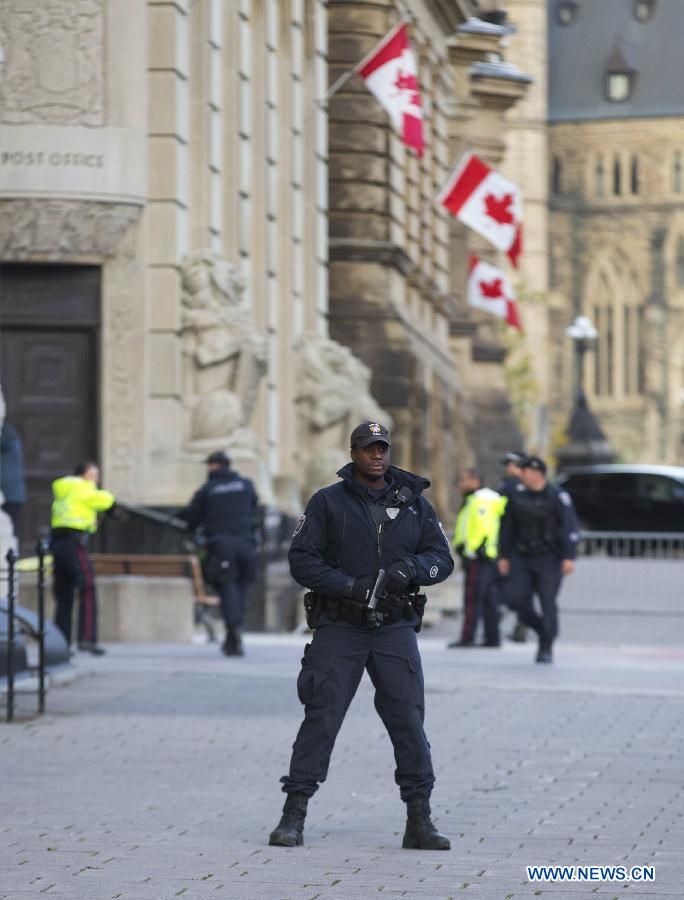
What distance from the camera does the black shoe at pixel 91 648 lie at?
19.3 m

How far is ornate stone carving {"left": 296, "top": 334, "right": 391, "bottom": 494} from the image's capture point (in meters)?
30.5

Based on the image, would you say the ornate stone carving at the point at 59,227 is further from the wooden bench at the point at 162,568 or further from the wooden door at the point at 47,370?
the wooden bench at the point at 162,568

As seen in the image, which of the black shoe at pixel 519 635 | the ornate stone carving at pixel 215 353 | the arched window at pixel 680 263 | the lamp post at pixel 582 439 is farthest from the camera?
the arched window at pixel 680 263

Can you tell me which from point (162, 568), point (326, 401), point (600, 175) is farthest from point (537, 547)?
point (600, 175)

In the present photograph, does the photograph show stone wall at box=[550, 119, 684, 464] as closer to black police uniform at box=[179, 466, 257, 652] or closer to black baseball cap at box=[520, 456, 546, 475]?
black baseball cap at box=[520, 456, 546, 475]

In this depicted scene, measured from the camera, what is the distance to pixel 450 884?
8.99 m

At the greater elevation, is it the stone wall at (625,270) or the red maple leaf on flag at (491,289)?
the stone wall at (625,270)

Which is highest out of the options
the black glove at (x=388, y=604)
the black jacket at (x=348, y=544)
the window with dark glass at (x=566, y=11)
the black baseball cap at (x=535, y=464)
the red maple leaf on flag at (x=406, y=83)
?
the window with dark glass at (x=566, y=11)

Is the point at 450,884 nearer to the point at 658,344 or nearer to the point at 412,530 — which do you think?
the point at 412,530

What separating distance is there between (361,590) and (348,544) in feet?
0.63

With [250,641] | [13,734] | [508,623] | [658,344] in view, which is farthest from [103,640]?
[658,344]

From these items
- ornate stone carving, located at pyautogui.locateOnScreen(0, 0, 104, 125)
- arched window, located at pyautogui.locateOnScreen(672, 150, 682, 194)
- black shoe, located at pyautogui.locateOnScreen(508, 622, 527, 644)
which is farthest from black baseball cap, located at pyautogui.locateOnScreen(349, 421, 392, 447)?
arched window, located at pyautogui.locateOnScreen(672, 150, 682, 194)

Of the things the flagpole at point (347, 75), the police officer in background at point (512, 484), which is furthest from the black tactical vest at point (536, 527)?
the flagpole at point (347, 75)

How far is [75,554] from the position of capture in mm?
19438
